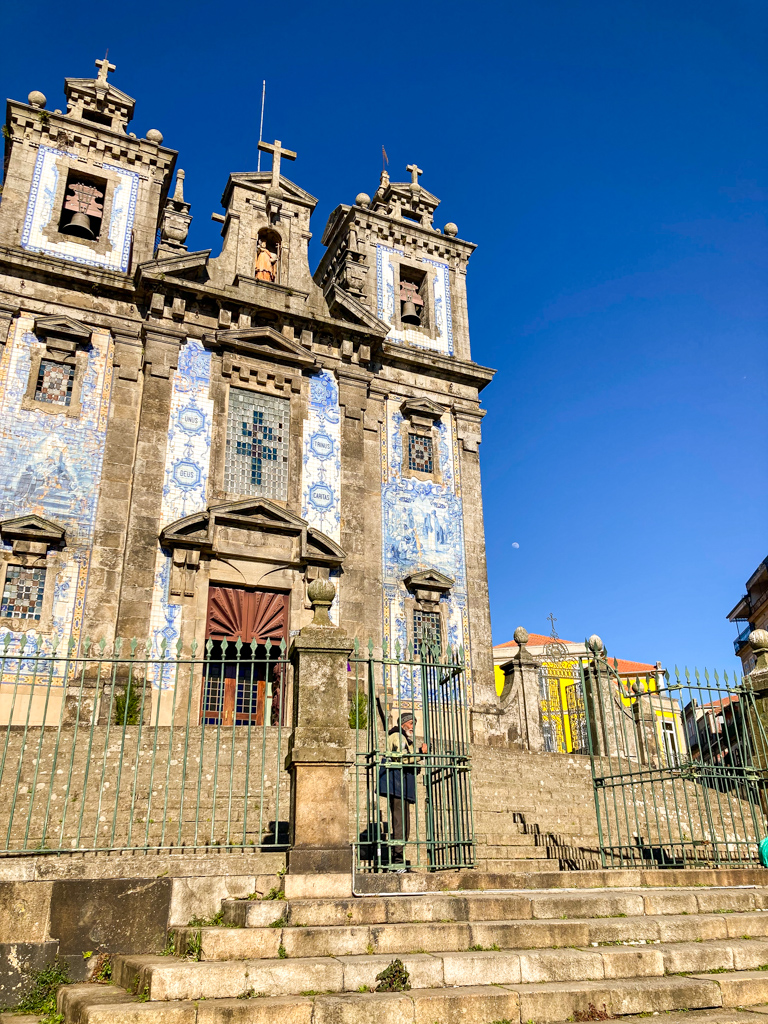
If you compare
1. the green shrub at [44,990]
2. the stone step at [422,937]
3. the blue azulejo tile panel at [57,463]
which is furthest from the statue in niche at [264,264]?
the stone step at [422,937]

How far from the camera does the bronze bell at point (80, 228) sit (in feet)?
57.9

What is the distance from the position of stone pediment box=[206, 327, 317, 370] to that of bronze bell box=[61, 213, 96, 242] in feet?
12.1

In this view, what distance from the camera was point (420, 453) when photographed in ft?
64.1

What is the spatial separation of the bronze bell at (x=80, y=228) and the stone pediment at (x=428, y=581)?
1029 cm

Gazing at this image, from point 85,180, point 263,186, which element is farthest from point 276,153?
point 85,180

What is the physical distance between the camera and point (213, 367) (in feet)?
56.2

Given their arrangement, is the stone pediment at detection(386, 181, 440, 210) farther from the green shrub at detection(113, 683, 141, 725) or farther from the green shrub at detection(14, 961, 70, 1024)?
the green shrub at detection(14, 961, 70, 1024)

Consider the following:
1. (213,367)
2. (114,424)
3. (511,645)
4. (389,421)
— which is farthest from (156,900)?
(511,645)

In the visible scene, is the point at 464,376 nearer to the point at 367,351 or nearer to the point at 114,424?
the point at 367,351

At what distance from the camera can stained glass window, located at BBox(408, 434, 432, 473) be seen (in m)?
19.4

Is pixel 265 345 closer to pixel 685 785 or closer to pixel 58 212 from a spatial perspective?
pixel 58 212

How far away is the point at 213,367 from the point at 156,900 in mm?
12721

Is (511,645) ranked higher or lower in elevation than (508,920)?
higher

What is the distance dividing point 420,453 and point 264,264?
583cm
